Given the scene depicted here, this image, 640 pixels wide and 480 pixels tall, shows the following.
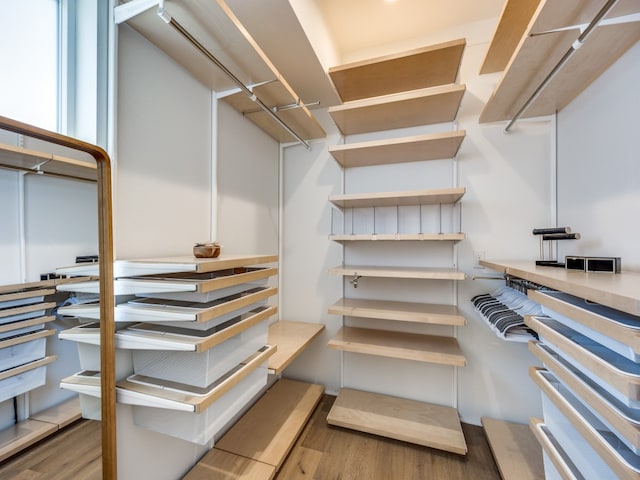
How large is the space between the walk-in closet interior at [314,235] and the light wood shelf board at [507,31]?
1 centimetres

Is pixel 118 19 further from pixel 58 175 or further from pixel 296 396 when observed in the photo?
pixel 296 396

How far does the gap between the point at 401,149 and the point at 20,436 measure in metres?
1.94

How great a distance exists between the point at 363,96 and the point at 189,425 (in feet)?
7.10

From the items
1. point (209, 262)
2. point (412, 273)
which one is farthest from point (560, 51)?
point (209, 262)

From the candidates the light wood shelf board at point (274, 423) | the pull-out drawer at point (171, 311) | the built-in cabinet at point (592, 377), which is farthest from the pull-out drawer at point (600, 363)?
the light wood shelf board at point (274, 423)

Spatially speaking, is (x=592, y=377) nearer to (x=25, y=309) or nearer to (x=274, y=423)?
(x=25, y=309)

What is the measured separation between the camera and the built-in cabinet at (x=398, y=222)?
152 centimetres

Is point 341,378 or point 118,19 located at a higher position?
point 118,19

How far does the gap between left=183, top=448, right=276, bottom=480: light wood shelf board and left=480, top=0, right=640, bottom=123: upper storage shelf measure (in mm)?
2293

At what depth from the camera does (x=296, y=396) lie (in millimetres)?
1966

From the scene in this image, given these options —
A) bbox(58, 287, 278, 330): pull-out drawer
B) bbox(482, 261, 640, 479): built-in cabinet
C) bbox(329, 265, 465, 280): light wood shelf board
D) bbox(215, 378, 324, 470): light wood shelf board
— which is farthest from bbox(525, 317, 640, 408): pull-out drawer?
bbox(215, 378, 324, 470): light wood shelf board

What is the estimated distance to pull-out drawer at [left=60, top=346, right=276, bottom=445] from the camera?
81 cm

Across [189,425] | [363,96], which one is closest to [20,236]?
[189,425]

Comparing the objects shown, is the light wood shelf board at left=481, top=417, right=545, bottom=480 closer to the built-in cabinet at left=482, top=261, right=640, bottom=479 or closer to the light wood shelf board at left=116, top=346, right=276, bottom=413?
the built-in cabinet at left=482, top=261, right=640, bottom=479
